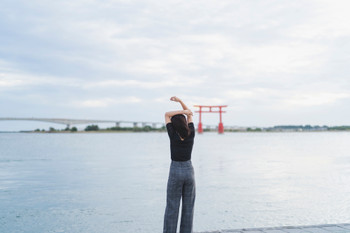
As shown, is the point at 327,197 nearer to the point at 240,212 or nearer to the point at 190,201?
the point at 240,212

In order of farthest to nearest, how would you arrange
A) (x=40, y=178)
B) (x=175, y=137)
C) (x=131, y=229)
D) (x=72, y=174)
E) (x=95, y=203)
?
1. (x=72, y=174)
2. (x=40, y=178)
3. (x=95, y=203)
4. (x=131, y=229)
5. (x=175, y=137)

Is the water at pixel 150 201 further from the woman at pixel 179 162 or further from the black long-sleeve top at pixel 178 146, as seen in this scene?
the black long-sleeve top at pixel 178 146

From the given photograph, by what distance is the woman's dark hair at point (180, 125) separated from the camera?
3756 millimetres

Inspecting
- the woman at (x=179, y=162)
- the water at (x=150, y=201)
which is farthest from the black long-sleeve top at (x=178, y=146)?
the water at (x=150, y=201)

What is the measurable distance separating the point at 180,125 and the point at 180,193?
0.74 metres

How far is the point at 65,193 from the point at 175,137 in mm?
7095

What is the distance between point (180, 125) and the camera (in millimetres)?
3752

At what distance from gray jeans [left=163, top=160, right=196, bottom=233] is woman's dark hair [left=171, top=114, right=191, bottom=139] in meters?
0.30

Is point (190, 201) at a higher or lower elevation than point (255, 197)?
higher

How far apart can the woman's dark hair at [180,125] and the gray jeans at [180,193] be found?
30 centimetres

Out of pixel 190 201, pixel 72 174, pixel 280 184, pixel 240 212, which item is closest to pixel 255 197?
pixel 240 212

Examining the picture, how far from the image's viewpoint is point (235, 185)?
11352 millimetres

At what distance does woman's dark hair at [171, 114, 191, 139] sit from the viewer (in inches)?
148

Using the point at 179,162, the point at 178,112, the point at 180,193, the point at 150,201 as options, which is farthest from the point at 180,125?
the point at 150,201
